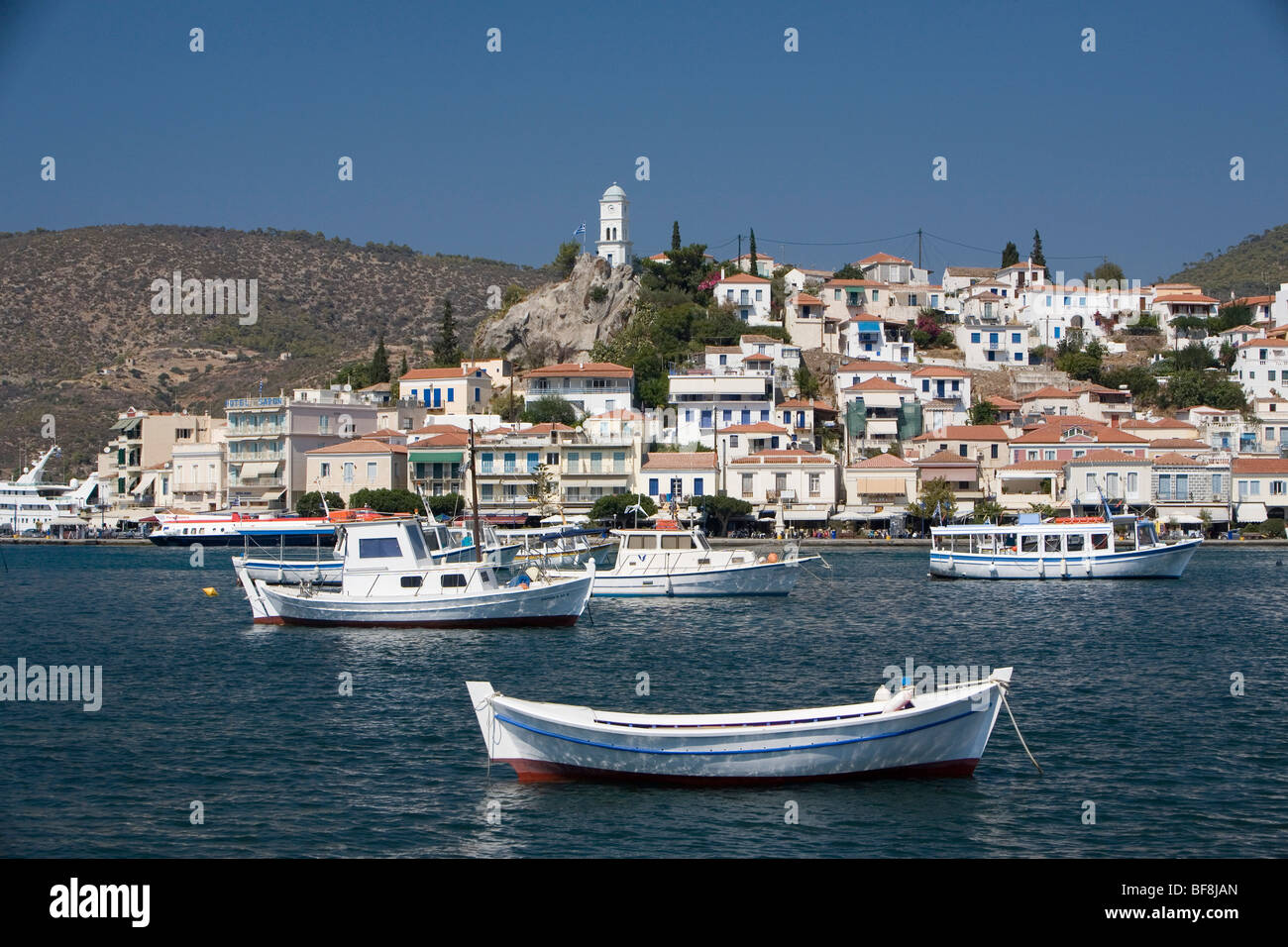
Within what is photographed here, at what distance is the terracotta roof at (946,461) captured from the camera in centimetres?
8119

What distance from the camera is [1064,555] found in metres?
52.9

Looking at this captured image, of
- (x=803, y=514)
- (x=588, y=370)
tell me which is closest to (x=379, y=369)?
(x=588, y=370)

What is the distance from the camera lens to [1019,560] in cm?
5356

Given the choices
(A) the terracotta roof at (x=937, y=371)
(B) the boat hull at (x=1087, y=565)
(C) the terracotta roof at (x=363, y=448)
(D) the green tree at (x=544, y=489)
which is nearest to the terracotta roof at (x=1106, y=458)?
(A) the terracotta roof at (x=937, y=371)

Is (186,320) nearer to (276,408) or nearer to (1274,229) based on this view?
(276,408)

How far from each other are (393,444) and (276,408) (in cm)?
980

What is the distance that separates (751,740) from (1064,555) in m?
39.5

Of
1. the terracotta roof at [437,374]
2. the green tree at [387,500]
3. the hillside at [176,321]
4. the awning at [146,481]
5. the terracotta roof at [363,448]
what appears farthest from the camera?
the hillside at [176,321]

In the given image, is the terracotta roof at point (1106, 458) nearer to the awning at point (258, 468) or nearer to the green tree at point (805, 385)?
the green tree at point (805, 385)

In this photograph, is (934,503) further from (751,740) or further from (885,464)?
(751,740)

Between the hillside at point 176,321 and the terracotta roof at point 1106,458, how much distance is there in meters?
65.2

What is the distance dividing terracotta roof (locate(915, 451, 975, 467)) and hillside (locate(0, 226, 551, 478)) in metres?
56.9

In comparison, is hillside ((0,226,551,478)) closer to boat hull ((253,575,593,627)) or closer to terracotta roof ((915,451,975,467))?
terracotta roof ((915,451,975,467))

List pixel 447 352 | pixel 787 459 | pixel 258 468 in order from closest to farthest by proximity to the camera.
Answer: pixel 787 459 → pixel 258 468 → pixel 447 352
